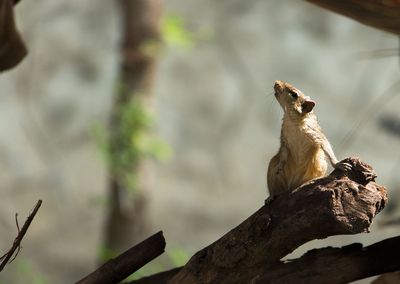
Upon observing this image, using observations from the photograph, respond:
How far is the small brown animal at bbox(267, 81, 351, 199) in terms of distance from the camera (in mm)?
1914

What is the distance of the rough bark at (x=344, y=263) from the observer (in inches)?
74.5

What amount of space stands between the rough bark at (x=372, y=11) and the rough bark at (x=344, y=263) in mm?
565

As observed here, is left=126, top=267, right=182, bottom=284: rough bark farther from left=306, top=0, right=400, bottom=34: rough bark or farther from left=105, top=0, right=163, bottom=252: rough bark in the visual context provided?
left=105, top=0, right=163, bottom=252: rough bark

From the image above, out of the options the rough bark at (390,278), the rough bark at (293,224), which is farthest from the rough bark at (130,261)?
the rough bark at (390,278)

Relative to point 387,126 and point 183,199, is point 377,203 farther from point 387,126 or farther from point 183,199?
point 183,199

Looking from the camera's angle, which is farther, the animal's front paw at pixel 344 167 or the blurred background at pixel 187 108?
the blurred background at pixel 187 108

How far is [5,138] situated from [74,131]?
0.64m

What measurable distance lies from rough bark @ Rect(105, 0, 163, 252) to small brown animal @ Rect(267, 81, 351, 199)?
263cm

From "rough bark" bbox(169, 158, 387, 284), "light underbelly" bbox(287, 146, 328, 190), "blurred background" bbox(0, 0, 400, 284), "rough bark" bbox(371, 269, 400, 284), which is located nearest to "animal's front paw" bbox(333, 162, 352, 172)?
"rough bark" bbox(169, 158, 387, 284)

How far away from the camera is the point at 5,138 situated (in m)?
7.29

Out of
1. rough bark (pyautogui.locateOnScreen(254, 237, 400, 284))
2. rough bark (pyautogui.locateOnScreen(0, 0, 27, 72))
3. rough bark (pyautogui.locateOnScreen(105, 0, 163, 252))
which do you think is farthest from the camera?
rough bark (pyautogui.locateOnScreen(105, 0, 163, 252))

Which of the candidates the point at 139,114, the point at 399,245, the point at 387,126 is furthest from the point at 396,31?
the point at 139,114

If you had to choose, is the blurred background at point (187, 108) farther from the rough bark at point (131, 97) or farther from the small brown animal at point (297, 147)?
the small brown animal at point (297, 147)

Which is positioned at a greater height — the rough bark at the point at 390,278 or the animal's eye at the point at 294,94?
the animal's eye at the point at 294,94
